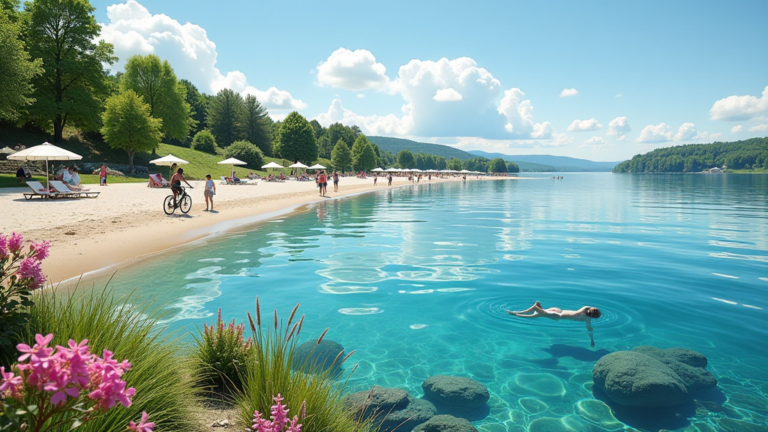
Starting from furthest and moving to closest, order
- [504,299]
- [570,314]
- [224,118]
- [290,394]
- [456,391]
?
[224,118] < [504,299] < [570,314] < [456,391] < [290,394]

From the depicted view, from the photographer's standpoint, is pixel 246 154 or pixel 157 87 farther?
pixel 246 154

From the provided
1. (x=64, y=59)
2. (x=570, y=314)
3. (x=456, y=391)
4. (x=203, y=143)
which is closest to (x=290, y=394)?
(x=456, y=391)

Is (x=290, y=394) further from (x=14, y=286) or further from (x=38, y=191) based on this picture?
(x=38, y=191)

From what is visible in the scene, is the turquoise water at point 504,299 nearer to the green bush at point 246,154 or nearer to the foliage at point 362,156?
the green bush at point 246,154

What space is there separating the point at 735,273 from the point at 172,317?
51.7 ft

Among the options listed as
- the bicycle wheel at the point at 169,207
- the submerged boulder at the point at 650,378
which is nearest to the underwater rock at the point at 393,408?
the submerged boulder at the point at 650,378

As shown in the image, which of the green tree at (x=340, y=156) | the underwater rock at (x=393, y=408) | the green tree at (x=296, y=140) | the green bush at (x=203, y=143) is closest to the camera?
the underwater rock at (x=393, y=408)

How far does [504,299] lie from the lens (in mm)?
10516

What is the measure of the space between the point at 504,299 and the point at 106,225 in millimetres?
15161

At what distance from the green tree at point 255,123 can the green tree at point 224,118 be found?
2.31 metres

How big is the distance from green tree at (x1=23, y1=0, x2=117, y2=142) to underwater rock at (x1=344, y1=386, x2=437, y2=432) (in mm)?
52358

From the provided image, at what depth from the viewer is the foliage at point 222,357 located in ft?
15.7

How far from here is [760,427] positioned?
5.55 meters

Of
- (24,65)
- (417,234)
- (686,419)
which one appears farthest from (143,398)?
(24,65)
